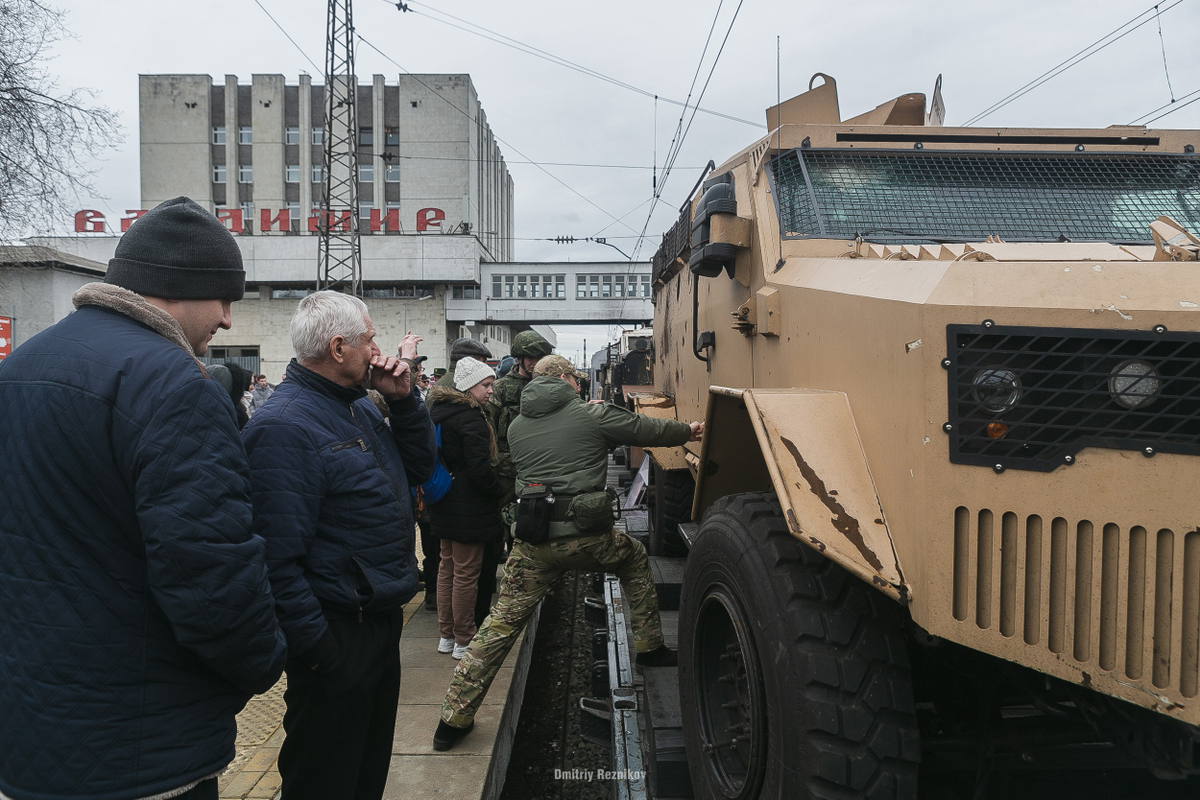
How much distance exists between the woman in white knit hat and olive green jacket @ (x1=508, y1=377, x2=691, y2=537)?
632mm

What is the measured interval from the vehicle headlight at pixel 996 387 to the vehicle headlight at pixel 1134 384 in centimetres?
19

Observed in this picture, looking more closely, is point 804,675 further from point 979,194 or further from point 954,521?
point 979,194

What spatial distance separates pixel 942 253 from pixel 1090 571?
52.1 inches

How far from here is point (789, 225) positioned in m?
3.34

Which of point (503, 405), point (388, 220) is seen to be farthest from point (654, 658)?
point (388, 220)

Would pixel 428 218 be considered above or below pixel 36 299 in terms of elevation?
above

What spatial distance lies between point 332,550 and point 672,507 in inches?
135

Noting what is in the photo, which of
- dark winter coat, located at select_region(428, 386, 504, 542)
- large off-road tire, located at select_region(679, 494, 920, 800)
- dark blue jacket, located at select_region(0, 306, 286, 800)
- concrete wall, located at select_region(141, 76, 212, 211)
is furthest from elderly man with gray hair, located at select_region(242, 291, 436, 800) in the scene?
Answer: concrete wall, located at select_region(141, 76, 212, 211)

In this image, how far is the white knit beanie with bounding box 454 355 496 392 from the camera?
15.2 feet

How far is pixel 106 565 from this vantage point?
1.58 metres

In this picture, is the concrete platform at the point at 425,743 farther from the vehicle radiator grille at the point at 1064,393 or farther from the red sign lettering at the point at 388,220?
the red sign lettering at the point at 388,220

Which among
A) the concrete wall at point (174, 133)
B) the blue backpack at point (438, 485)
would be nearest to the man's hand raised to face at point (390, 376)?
the blue backpack at point (438, 485)

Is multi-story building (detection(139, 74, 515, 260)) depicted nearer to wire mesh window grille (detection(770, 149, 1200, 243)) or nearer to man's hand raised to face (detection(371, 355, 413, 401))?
wire mesh window grille (detection(770, 149, 1200, 243))

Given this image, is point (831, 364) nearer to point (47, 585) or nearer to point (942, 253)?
point (942, 253)
